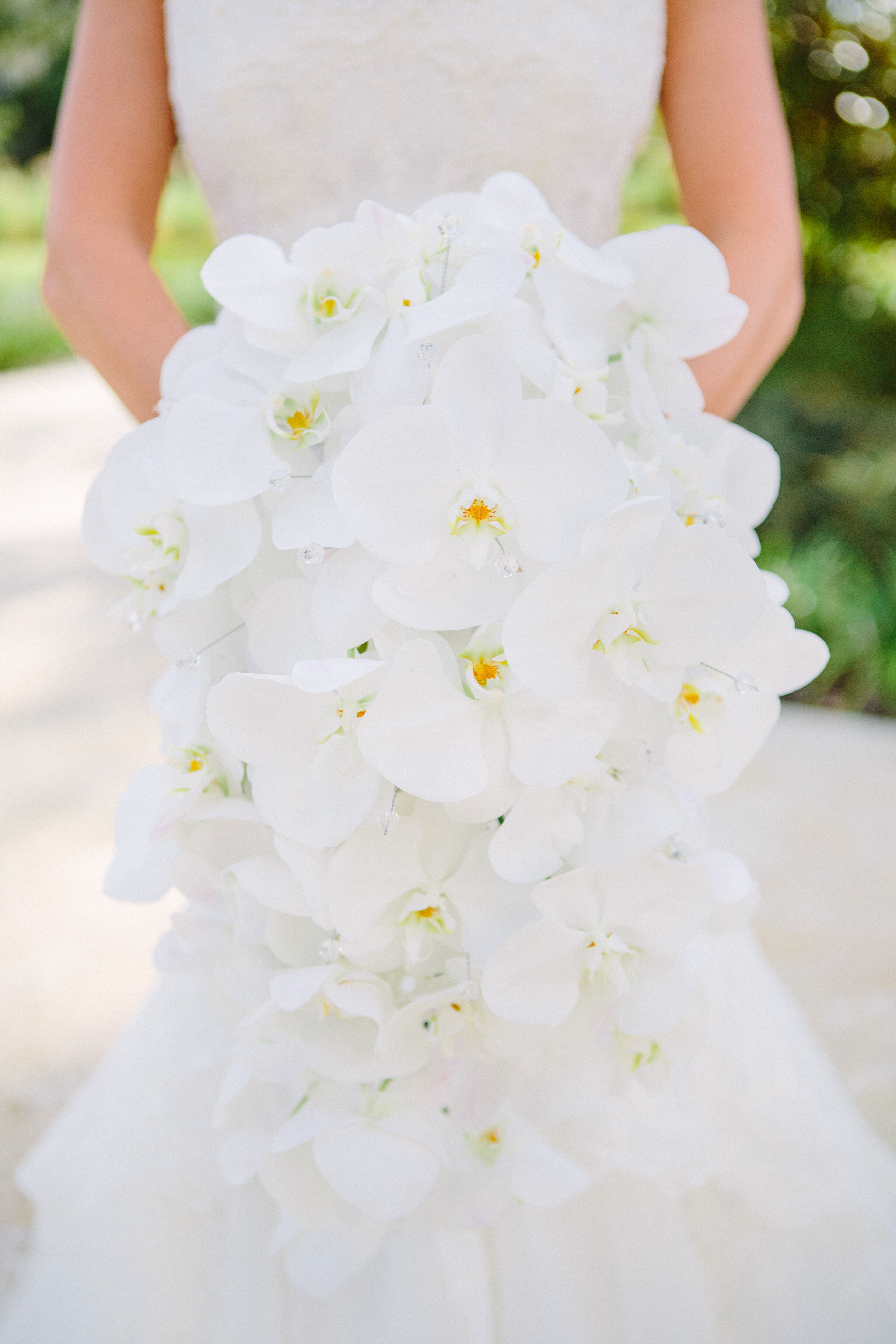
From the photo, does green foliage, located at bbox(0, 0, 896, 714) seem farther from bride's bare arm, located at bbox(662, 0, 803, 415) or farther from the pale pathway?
bride's bare arm, located at bbox(662, 0, 803, 415)

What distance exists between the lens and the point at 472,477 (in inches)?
21.5

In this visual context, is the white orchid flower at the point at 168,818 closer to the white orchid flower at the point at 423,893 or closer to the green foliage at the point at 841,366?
the white orchid flower at the point at 423,893

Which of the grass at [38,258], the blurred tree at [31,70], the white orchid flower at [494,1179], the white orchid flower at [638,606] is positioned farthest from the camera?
the grass at [38,258]

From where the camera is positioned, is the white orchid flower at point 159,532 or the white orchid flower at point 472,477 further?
the white orchid flower at point 159,532

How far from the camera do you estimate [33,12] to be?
680 centimetres

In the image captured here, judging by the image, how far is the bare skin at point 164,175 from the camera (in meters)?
→ 0.95

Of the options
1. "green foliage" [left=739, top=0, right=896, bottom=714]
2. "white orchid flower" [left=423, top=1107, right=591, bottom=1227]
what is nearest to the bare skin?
"white orchid flower" [left=423, top=1107, right=591, bottom=1227]

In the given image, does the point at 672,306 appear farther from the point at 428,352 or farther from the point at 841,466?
the point at 841,466

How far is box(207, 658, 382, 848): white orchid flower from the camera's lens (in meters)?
0.55

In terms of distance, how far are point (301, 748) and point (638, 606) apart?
0.21 metres

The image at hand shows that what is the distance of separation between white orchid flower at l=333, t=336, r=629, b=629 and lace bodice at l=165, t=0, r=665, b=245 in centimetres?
58

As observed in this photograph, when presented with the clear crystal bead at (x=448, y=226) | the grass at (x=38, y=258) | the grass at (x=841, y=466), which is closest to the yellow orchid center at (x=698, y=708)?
the clear crystal bead at (x=448, y=226)

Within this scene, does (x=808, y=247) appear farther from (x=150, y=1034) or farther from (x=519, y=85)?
(x=150, y=1034)

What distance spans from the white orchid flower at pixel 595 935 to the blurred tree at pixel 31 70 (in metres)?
7.08
